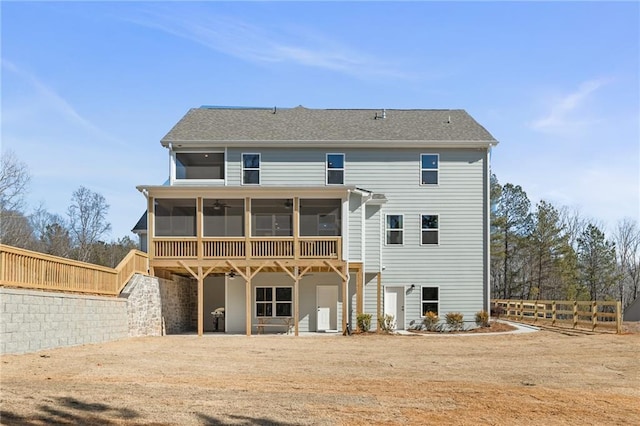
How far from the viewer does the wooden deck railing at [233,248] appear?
909 inches

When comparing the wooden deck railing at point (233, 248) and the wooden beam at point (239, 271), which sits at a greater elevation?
the wooden deck railing at point (233, 248)

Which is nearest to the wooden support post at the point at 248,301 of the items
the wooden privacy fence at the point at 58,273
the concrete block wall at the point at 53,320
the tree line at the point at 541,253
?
the wooden privacy fence at the point at 58,273

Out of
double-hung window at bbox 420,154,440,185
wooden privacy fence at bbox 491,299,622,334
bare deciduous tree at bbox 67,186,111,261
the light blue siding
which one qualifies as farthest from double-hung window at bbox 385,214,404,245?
bare deciduous tree at bbox 67,186,111,261

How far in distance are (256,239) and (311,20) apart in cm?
1035

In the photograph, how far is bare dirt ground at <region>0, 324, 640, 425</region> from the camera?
27.1 ft

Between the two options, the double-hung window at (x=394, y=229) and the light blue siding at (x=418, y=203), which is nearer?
the light blue siding at (x=418, y=203)

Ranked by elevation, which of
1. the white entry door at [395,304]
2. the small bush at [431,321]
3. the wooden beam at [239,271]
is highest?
the wooden beam at [239,271]

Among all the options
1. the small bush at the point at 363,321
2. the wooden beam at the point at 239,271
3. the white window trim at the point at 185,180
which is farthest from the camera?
the white window trim at the point at 185,180

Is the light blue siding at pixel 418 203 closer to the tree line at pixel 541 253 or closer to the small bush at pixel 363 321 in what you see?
the small bush at pixel 363 321

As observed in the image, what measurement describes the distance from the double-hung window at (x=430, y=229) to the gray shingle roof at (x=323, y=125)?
3142mm

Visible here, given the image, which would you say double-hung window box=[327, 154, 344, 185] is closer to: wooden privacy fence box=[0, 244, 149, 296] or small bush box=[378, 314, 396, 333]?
small bush box=[378, 314, 396, 333]

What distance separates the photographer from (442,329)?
25.3 m

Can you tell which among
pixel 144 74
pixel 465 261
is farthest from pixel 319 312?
pixel 144 74

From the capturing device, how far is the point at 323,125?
1092 inches
